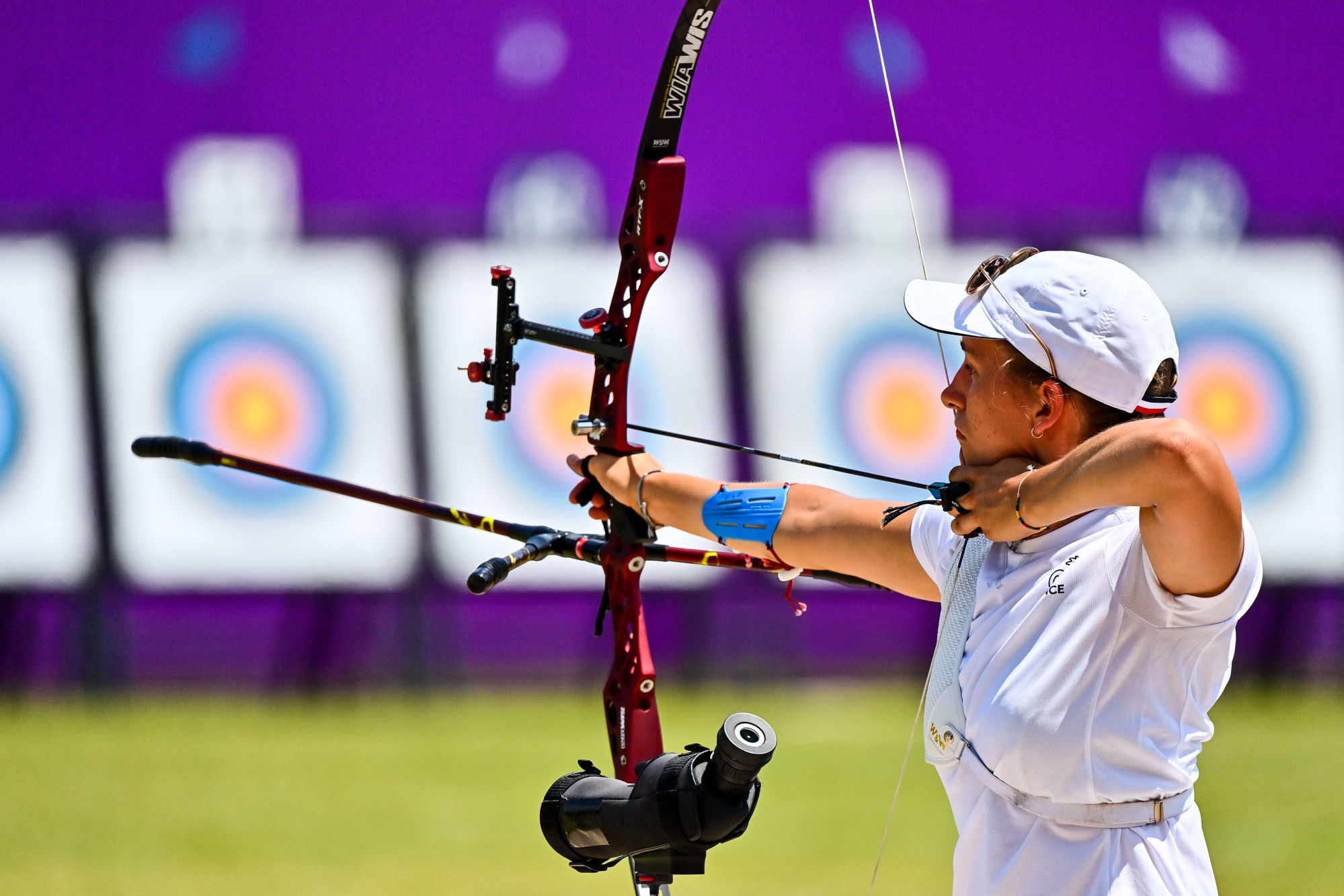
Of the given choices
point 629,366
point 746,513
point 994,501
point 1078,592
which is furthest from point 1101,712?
point 629,366

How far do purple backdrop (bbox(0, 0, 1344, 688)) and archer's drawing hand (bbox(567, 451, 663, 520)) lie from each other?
3540mm

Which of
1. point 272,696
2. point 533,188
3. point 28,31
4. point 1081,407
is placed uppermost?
point 28,31

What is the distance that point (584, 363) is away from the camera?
5.77 m

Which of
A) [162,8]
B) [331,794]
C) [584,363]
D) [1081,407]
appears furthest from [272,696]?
[1081,407]

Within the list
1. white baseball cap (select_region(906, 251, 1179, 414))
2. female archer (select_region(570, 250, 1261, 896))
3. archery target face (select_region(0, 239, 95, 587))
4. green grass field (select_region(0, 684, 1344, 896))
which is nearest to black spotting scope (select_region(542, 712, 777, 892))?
female archer (select_region(570, 250, 1261, 896))

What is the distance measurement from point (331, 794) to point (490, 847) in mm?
687

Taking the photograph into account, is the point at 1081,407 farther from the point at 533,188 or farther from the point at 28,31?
the point at 28,31

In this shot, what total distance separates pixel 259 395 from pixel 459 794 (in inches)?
80.4

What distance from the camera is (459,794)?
442 cm

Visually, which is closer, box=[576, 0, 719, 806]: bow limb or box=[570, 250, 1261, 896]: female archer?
box=[570, 250, 1261, 896]: female archer

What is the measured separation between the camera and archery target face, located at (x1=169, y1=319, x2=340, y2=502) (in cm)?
564

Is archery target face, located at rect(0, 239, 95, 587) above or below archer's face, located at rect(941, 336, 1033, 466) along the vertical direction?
below

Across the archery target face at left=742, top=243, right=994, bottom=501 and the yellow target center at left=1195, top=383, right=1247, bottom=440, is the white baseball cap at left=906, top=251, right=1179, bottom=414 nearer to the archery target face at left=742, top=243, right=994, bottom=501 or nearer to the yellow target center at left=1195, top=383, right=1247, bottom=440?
the archery target face at left=742, top=243, right=994, bottom=501

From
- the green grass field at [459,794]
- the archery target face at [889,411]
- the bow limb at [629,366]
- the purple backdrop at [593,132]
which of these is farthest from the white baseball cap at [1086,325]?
the archery target face at [889,411]
